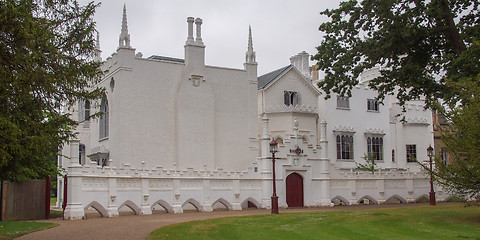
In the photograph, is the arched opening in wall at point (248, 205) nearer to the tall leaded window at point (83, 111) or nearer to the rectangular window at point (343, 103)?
the tall leaded window at point (83, 111)

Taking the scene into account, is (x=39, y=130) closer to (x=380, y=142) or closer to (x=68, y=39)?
(x=68, y=39)

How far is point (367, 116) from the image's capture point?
49.9 meters

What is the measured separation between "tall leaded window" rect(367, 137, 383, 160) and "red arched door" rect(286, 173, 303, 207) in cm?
1480

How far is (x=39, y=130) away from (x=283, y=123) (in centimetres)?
2990

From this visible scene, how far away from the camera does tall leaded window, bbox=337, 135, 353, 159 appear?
47719mm

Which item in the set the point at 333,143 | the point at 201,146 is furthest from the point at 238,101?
the point at 333,143

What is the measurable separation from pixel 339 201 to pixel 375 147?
11.9 m

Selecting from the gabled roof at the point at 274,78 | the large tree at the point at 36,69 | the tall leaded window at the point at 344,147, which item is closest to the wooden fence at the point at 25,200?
the large tree at the point at 36,69

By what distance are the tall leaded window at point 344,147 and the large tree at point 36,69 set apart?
108 ft

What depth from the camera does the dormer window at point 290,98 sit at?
4509cm

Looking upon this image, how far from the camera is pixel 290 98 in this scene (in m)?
45.3

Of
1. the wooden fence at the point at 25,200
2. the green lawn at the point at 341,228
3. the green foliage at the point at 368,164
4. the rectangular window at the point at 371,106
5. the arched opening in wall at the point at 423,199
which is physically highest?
the rectangular window at the point at 371,106

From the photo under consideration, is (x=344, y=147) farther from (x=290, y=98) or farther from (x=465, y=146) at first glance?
(x=465, y=146)

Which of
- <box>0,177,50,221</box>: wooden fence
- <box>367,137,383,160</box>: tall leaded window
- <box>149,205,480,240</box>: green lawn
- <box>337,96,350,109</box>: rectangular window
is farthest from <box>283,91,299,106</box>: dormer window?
<box>0,177,50,221</box>: wooden fence
